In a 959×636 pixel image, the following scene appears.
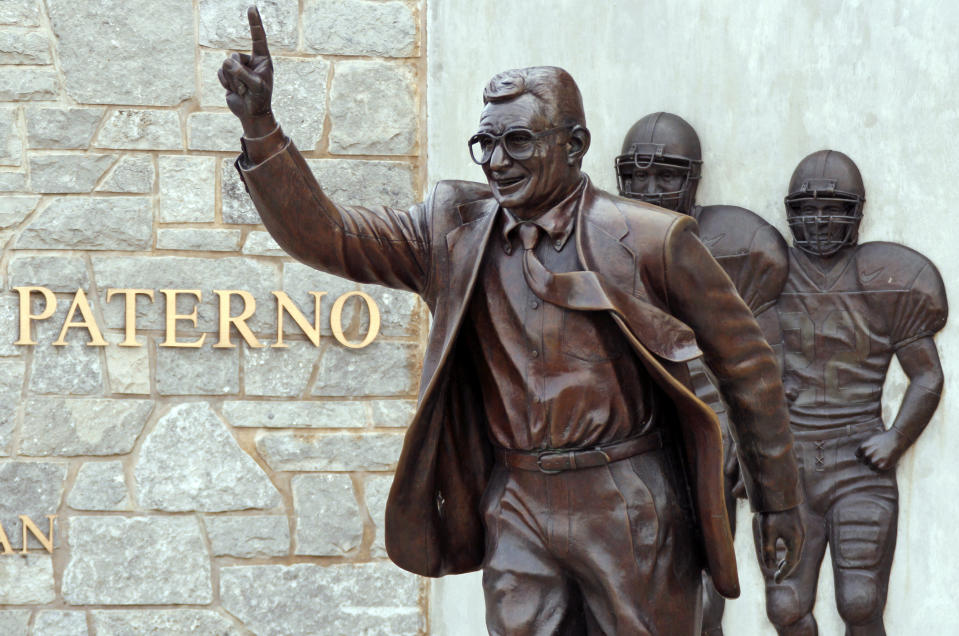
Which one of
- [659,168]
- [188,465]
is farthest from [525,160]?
[188,465]

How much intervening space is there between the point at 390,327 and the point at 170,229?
876 mm

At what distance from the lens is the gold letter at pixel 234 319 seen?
5.52m

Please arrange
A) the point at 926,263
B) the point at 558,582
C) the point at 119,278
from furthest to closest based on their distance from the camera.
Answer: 1. the point at 119,278
2. the point at 926,263
3. the point at 558,582

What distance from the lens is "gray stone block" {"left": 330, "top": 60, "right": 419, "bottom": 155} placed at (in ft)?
18.6

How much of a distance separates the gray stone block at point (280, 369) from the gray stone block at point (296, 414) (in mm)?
46

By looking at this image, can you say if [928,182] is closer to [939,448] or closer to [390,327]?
[939,448]

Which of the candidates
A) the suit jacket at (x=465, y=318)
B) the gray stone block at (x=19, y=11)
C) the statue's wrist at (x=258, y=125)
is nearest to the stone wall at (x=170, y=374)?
the gray stone block at (x=19, y=11)

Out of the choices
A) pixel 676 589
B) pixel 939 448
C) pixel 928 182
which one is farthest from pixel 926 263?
pixel 676 589

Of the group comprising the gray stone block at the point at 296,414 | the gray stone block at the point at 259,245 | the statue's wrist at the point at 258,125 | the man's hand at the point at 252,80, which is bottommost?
the gray stone block at the point at 296,414

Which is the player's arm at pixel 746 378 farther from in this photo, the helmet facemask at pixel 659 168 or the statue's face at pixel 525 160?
the helmet facemask at pixel 659 168

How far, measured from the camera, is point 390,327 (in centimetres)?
566

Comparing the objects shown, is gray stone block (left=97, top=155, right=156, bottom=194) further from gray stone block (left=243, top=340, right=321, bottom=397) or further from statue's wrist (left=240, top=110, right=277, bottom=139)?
statue's wrist (left=240, top=110, right=277, bottom=139)

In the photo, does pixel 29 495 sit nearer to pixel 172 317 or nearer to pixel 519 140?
pixel 172 317

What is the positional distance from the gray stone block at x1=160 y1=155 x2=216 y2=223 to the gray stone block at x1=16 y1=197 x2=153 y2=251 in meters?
0.08
